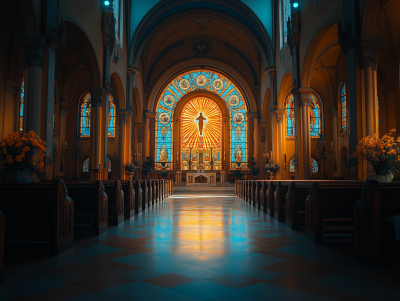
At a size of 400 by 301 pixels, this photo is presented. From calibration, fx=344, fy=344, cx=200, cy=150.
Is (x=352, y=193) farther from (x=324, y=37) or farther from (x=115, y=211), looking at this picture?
(x=324, y=37)

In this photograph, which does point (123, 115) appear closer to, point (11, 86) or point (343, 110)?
point (11, 86)

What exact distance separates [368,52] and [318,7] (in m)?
3.93

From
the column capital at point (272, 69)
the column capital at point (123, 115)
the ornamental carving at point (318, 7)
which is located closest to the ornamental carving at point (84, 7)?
the column capital at point (123, 115)

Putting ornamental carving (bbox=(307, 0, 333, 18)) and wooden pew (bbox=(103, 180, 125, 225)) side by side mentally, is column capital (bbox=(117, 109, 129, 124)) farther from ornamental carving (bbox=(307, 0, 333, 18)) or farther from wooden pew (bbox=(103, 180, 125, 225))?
wooden pew (bbox=(103, 180, 125, 225))

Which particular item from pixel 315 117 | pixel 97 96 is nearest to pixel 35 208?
pixel 97 96

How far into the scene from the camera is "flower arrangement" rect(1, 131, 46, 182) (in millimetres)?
5465

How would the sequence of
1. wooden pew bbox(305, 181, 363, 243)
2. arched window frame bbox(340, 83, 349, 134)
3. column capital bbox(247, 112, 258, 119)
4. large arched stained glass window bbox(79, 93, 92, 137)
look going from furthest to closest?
column capital bbox(247, 112, 258, 119)
large arched stained glass window bbox(79, 93, 92, 137)
arched window frame bbox(340, 83, 349, 134)
wooden pew bbox(305, 181, 363, 243)

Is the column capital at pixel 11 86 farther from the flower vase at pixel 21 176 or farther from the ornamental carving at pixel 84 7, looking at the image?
the flower vase at pixel 21 176

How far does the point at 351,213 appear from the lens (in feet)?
16.4

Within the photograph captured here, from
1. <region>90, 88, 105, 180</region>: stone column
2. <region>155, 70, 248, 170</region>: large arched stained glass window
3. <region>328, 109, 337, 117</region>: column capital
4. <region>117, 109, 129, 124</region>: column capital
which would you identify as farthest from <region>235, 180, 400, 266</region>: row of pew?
<region>155, 70, 248, 170</region>: large arched stained glass window

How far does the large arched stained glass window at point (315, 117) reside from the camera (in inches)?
939

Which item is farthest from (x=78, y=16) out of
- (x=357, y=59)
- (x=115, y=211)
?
(x=357, y=59)

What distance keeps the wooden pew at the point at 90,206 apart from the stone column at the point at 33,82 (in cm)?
382

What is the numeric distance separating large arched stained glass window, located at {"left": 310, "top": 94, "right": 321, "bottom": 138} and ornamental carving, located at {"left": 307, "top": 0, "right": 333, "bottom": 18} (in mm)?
11748
